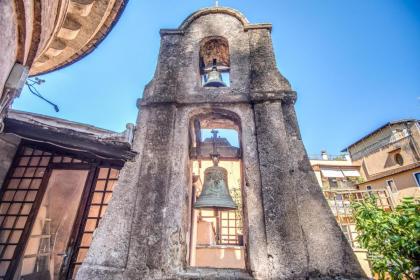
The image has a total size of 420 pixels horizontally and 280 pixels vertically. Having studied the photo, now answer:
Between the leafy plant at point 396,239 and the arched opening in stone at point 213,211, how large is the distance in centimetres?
247

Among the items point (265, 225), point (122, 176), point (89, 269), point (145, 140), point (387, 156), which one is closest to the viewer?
point (89, 269)

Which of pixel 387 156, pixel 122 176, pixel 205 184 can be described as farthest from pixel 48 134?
pixel 387 156

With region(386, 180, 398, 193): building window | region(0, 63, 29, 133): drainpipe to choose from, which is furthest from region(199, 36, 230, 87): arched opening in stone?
region(386, 180, 398, 193): building window

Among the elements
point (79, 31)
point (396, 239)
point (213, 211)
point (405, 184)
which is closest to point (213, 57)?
point (79, 31)

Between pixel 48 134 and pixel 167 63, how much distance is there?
2728 mm

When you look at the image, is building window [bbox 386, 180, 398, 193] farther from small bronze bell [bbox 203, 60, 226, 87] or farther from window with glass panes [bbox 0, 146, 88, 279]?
window with glass panes [bbox 0, 146, 88, 279]

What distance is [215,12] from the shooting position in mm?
4664

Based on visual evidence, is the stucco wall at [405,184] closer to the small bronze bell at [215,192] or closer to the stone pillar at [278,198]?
the stone pillar at [278,198]

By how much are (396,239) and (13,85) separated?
598 centimetres

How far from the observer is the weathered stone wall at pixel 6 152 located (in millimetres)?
5035

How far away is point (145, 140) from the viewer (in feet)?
10.9

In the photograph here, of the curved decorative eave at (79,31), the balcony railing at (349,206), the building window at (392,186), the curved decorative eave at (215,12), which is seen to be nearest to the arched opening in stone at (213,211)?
the curved decorative eave at (215,12)

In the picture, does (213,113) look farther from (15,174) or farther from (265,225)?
(15,174)

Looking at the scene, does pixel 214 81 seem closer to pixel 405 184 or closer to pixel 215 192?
pixel 215 192
